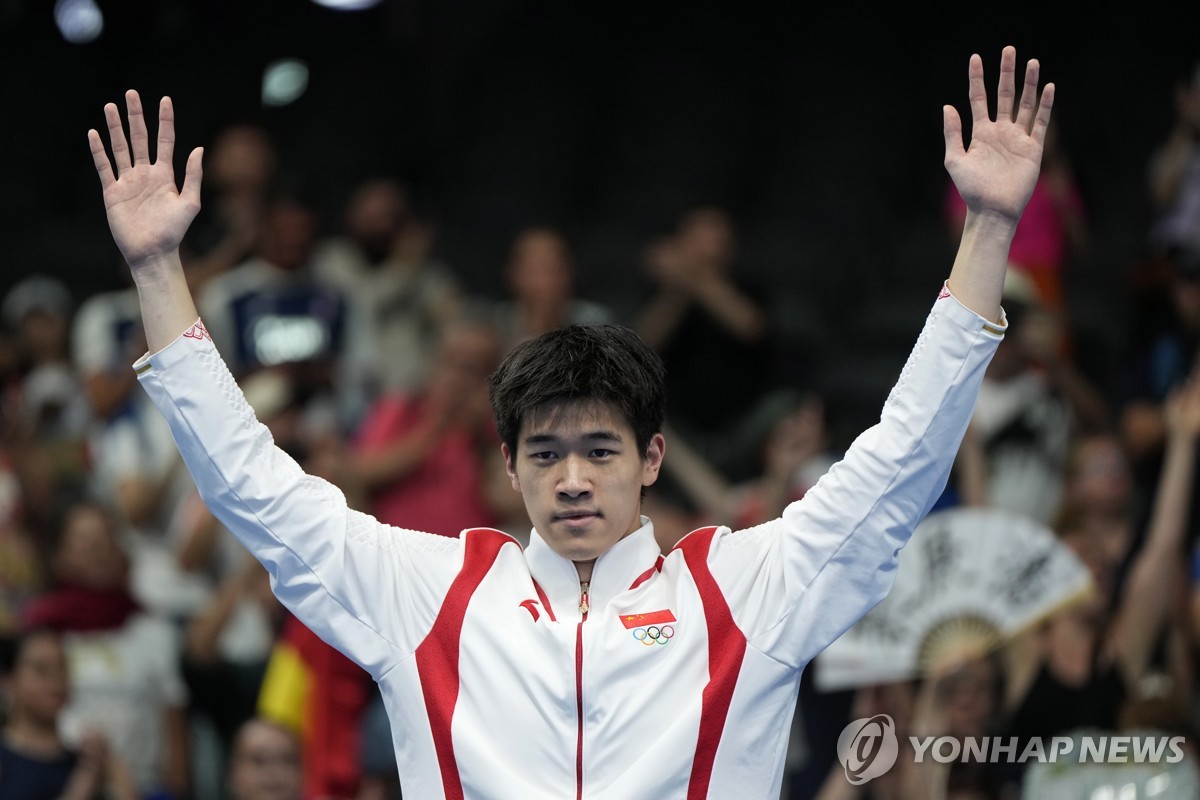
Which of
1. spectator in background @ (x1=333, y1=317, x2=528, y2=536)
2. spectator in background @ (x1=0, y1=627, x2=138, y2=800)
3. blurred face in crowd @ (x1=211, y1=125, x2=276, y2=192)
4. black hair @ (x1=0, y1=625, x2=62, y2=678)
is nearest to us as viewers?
spectator in background @ (x1=0, y1=627, x2=138, y2=800)

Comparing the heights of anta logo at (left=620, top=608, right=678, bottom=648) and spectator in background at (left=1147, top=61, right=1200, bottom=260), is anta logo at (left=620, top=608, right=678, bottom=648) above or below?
below

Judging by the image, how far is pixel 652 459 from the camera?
11.8 feet

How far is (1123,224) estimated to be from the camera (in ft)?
30.8

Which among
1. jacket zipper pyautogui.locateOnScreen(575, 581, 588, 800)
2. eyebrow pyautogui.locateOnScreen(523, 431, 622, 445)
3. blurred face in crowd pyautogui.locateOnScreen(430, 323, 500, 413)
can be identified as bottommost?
jacket zipper pyautogui.locateOnScreen(575, 581, 588, 800)

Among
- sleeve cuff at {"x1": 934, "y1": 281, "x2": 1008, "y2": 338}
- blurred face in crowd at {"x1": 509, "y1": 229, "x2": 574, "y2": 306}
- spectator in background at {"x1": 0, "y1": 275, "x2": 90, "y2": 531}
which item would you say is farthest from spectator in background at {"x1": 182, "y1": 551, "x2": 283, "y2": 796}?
sleeve cuff at {"x1": 934, "y1": 281, "x2": 1008, "y2": 338}

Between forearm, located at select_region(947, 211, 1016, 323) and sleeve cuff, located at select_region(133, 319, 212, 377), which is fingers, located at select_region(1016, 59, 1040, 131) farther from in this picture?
sleeve cuff, located at select_region(133, 319, 212, 377)

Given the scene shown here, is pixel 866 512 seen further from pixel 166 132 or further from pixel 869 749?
pixel 869 749

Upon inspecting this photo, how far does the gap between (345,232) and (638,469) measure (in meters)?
6.20

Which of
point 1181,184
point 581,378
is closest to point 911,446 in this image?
point 581,378

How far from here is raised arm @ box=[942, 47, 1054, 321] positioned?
327 cm

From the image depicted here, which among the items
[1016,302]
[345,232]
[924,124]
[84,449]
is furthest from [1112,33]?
[84,449]

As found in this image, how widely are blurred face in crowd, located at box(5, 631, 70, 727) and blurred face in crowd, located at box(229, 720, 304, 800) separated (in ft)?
2.28

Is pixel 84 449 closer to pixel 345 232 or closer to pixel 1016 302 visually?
pixel 345 232

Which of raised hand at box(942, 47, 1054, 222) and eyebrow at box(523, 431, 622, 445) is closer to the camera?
raised hand at box(942, 47, 1054, 222)
